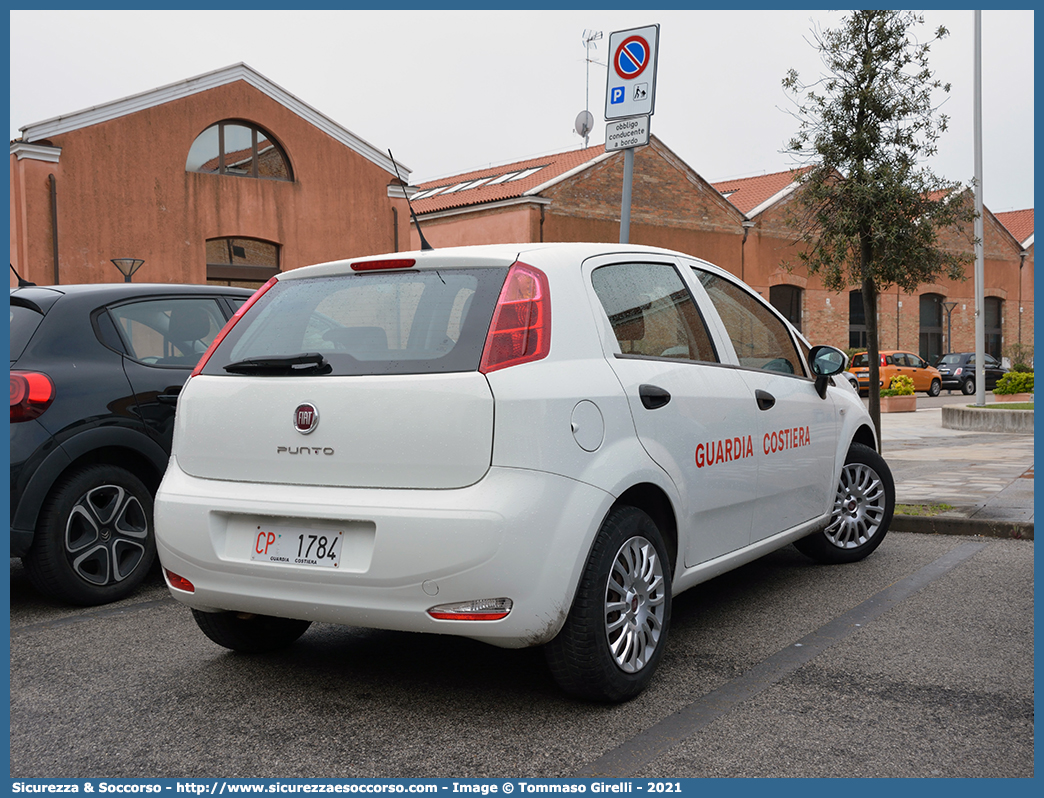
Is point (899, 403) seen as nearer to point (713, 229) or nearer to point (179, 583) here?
point (713, 229)

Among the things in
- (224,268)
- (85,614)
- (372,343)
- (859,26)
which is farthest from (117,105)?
(372,343)

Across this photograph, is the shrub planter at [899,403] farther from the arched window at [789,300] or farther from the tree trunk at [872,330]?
the arched window at [789,300]

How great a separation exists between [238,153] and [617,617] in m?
23.5

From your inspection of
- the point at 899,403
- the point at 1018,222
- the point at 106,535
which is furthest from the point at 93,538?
the point at 1018,222

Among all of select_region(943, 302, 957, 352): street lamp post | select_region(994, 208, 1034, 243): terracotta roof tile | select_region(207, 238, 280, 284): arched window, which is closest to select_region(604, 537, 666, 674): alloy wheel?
select_region(207, 238, 280, 284): arched window

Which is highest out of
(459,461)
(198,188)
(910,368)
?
(198,188)

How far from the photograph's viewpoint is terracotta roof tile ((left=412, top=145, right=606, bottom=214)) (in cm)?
3325

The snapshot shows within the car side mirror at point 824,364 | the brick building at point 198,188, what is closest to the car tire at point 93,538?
the car side mirror at point 824,364

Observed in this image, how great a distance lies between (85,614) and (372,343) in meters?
2.46

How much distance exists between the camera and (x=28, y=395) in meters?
4.75

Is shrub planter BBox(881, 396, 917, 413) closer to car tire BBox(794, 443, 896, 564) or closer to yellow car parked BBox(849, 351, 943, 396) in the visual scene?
Result: yellow car parked BBox(849, 351, 943, 396)

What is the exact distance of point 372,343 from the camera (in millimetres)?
3477

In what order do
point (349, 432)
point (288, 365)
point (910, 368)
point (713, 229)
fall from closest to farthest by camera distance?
1. point (349, 432)
2. point (288, 365)
3. point (910, 368)
4. point (713, 229)

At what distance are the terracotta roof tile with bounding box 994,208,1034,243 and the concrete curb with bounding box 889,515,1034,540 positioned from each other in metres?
49.2
